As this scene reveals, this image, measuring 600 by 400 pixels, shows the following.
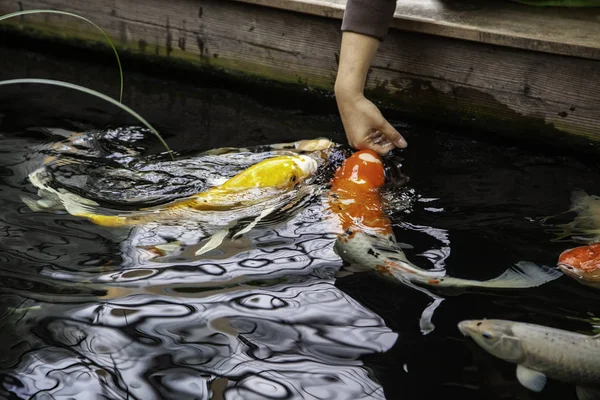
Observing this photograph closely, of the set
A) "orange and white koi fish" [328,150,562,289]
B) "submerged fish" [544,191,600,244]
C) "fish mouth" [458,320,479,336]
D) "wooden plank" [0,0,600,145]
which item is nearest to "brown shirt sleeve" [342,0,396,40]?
"wooden plank" [0,0,600,145]

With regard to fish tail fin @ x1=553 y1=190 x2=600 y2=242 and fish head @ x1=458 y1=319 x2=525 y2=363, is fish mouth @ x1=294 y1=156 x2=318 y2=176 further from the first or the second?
fish head @ x1=458 y1=319 x2=525 y2=363

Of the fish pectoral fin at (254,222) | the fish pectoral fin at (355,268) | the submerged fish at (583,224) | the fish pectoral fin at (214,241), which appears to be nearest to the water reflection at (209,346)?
the fish pectoral fin at (355,268)

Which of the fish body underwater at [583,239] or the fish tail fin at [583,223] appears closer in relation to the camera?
the fish body underwater at [583,239]

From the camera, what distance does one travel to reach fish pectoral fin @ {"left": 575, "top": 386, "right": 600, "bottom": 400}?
1893 millimetres

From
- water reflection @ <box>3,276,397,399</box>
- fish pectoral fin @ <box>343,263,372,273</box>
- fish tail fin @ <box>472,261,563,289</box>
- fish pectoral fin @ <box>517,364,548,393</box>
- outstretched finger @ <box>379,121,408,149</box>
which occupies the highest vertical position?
outstretched finger @ <box>379,121,408,149</box>

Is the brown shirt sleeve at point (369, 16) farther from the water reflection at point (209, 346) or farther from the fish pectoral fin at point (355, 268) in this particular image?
the water reflection at point (209, 346)

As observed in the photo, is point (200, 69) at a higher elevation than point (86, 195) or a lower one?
higher

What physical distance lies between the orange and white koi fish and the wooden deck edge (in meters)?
0.83

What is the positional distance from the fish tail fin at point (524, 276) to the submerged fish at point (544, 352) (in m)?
0.30

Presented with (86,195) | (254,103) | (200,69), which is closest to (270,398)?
(86,195)

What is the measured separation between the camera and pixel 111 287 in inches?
90.3

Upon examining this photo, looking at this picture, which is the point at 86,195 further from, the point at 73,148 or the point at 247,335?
the point at 247,335

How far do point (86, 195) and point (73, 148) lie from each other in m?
0.57

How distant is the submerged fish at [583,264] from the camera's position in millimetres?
2385
